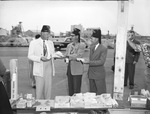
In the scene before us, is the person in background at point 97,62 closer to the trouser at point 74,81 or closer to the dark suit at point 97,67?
the dark suit at point 97,67

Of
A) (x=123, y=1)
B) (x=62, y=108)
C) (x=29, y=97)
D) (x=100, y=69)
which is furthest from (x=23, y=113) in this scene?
(x=123, y=1)

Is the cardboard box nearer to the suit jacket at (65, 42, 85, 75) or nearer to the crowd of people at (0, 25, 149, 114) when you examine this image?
the crowd of people at (0, 25, 149, 114)

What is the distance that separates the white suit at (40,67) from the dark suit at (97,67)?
0.69 metres

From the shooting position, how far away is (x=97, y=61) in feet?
10.8

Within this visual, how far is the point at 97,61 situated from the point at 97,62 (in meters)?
0.02

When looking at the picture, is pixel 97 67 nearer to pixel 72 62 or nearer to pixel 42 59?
pixel 72 62

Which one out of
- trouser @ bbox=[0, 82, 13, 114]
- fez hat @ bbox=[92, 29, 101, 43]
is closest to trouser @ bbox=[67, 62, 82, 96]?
fez hat @ bbox=[92, 29, 101, 43]

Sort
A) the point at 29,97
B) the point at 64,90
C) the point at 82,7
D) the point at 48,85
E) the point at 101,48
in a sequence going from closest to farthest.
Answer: the point at 29,97 < the point at 101,48 < the point at 48,85 < the point at 64,90 < the point at 82,7

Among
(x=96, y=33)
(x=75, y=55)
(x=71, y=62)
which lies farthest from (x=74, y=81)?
(x=96, y=33)

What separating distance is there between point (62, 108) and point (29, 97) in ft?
1.67

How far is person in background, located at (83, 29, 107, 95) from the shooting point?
130 inches

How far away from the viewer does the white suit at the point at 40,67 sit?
342 cm

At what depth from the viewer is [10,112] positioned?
231cm

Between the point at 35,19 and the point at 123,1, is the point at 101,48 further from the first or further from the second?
the point at 35,19
